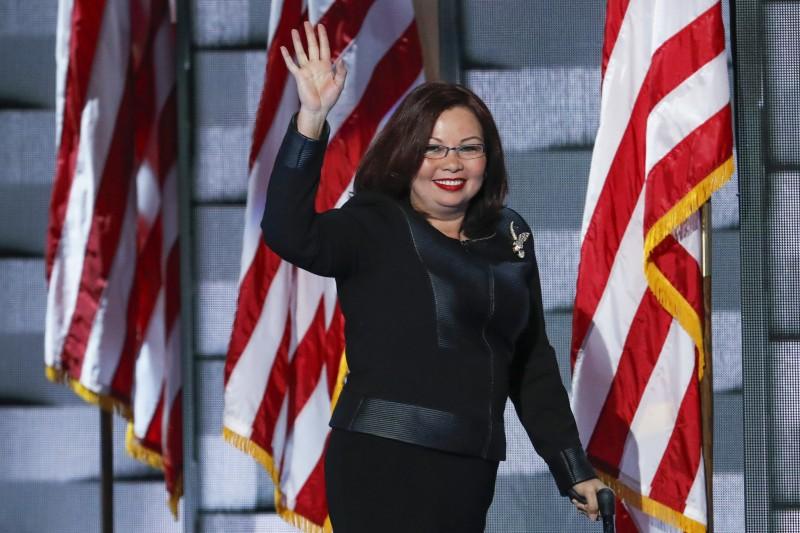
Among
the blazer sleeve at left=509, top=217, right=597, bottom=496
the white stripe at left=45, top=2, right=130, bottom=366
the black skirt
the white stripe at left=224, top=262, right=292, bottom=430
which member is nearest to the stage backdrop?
the white stripe at left=45, top=2, right=130, bottom=366

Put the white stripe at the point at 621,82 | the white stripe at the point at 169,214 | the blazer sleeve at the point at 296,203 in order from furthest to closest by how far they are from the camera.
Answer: the white stripe at the point at 169,214, the white stripe at the point at 621,82, the blazer sleeve at the point at 296,203

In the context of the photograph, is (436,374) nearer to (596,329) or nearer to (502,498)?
(596,329)

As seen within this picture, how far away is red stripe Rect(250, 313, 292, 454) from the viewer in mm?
3221

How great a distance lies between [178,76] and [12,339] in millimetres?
1058

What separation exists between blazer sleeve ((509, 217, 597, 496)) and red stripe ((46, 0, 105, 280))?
1.73m

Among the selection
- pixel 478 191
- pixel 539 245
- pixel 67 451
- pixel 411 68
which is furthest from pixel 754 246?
pixel 67 451

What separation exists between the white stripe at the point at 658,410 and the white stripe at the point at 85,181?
169 centimetres

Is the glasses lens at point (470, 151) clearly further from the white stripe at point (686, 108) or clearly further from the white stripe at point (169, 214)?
the white stripe at point (169, 214)

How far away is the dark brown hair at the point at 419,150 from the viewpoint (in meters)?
1.94

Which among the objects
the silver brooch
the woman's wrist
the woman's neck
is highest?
the woman's wrist

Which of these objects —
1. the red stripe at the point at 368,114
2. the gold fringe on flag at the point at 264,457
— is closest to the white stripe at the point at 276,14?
the red stripe at the point at 368,114

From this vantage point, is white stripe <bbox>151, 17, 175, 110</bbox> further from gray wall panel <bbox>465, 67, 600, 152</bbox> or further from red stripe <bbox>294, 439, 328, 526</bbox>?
red stripe <bbox>294, 439, 328, 526</bbox>

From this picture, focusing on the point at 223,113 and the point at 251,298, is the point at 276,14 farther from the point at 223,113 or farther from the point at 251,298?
the point at 251,298

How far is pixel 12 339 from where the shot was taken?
12.3ft
